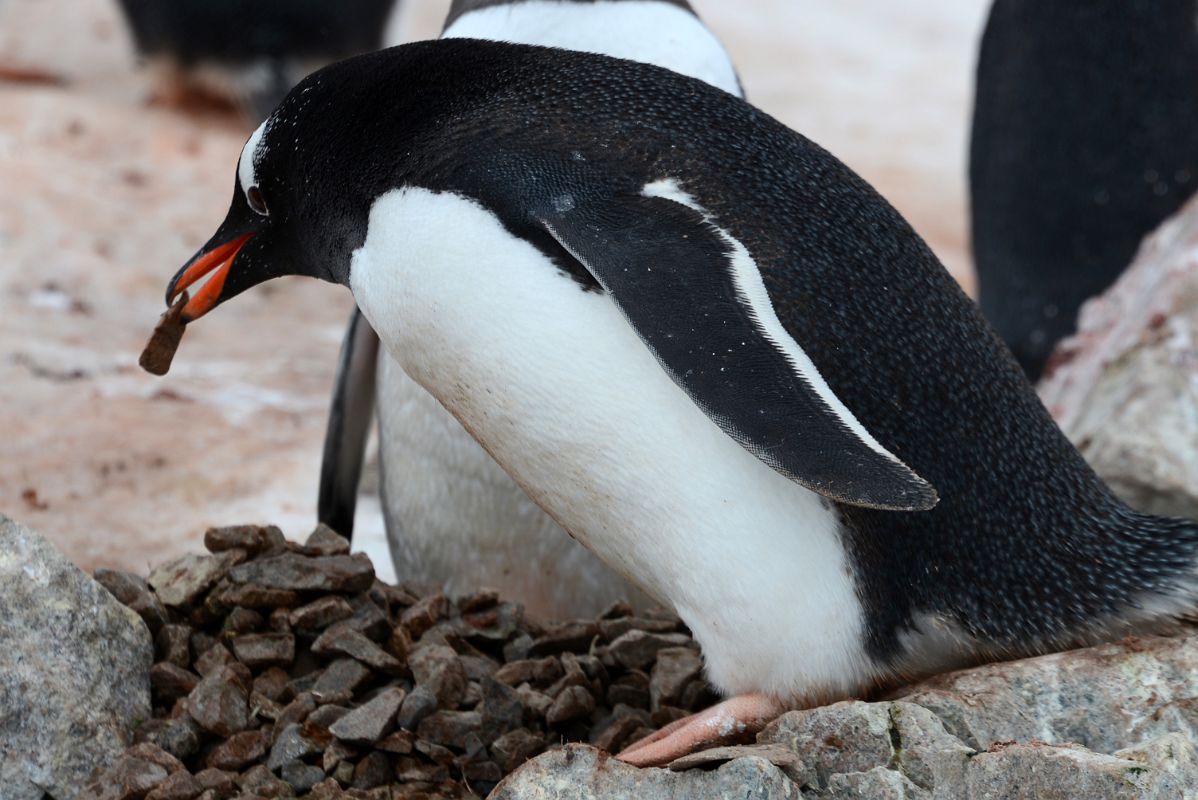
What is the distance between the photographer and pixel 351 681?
81.6 inches

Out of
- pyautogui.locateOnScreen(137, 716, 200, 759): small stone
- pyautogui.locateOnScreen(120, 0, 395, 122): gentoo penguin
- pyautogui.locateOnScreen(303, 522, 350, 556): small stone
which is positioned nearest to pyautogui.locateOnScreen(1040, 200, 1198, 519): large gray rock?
pyautogui.locateOnScreen(303, 522, 350, 556): small stone

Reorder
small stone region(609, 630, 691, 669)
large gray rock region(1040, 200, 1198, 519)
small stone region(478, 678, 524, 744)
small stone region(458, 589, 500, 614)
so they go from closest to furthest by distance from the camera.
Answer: small stone region(478, 678, 524, 744), small stone region(609, 630, 691, 669), small stone region(458, 589, 500, 614), large gray rock region(1040, 200, 1198, 519)

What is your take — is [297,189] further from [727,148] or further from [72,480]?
[72,480]

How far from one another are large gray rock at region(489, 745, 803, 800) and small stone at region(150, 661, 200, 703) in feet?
1.82

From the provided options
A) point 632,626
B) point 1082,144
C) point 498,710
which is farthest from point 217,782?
point 1082,144

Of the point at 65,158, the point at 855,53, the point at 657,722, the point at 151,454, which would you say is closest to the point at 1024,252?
the point at 151,454

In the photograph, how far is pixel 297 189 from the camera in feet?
7.08

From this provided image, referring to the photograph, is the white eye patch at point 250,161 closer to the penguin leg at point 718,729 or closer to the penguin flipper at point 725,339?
the penguin flipper at point 725,339

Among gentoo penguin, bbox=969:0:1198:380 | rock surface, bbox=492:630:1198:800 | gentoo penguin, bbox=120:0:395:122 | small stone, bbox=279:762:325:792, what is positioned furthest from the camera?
gentoo penguin, bbox=120:0:395:122

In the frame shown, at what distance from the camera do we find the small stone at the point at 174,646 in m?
2.10

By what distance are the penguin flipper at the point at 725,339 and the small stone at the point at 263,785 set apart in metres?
0.67

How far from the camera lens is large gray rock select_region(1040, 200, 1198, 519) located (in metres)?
3.09

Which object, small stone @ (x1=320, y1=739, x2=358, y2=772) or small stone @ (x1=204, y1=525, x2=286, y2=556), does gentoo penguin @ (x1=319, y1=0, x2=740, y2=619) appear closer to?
small stone @ (x1=204, y1=525, x2=286, y2=556)

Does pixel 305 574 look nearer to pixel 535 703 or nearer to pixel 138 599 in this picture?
pixel 138 599
